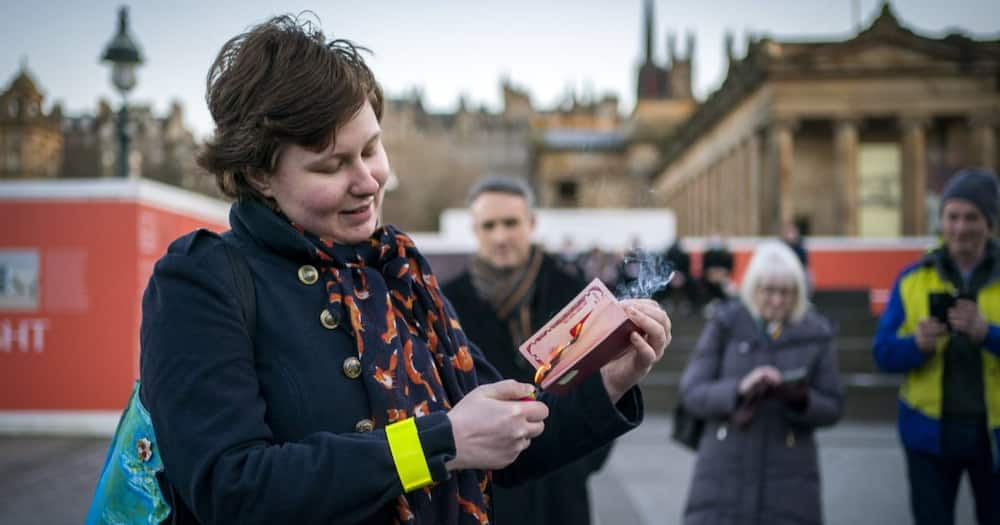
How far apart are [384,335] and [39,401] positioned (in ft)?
36.1

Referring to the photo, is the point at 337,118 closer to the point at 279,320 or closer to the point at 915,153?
the point at 279,320

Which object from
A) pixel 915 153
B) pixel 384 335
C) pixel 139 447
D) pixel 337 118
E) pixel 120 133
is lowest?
pixel 139 447

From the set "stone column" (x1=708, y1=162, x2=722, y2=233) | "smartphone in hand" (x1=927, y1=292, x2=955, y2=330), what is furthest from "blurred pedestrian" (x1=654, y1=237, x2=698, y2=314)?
"stone column" (x1=708, y1=162, x2=722, y2=233)

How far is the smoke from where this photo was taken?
214cm

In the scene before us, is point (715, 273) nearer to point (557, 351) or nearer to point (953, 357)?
point (953, 357)

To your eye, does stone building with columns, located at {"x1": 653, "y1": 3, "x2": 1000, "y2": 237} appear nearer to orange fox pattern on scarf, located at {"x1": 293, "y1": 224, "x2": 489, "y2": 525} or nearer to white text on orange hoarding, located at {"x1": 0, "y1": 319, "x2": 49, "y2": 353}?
white text on orange hoarding, located at {"x1": 0, "y1": 319, "x2": 49, "y2": 353}

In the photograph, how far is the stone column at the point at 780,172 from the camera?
43531mm

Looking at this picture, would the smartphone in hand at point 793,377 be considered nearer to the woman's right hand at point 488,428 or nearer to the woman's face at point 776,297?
the woman's face at point 776,297

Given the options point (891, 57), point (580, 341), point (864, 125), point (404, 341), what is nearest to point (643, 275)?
point (580, 341)

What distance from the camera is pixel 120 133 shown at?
43.5ft

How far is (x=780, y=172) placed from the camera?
43.6 m

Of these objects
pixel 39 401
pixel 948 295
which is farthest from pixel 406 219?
pixel 948 295

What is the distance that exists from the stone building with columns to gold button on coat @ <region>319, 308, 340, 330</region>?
4358 cm

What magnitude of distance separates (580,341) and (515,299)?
114 inches
